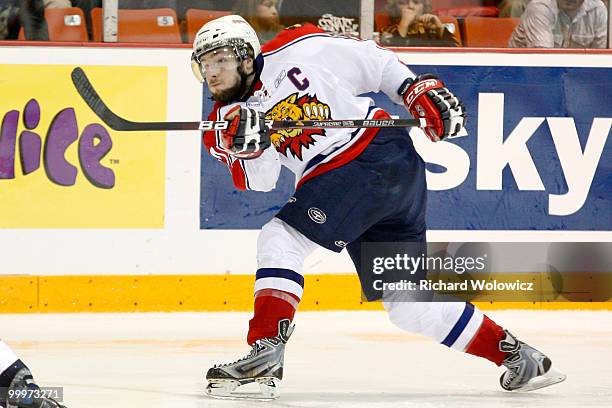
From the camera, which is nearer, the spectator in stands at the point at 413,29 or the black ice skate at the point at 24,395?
the black ice skate at the point at 24,395

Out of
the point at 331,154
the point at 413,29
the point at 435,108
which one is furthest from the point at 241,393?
the point at 413,29

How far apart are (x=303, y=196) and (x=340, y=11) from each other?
1.99 m

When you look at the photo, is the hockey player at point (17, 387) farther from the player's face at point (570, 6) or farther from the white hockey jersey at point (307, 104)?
the player's face at point (570, 6)

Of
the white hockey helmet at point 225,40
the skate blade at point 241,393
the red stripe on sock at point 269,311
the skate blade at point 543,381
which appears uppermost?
the white hockey helmet at point 225,40

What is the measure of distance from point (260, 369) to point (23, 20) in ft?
7.59

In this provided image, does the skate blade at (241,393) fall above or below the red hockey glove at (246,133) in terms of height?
below

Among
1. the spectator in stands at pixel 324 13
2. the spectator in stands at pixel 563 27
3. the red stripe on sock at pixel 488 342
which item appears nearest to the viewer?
the red stripe on sock at pixel 488 342

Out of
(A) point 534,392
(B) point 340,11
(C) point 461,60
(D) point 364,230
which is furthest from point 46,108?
→ (A) point 534,392

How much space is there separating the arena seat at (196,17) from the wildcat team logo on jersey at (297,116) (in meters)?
1.77

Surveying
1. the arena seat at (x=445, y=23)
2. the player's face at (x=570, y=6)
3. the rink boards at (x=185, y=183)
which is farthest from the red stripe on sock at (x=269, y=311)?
the player's face at (x=570, y=6)

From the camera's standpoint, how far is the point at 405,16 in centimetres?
504

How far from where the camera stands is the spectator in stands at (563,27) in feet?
16.6

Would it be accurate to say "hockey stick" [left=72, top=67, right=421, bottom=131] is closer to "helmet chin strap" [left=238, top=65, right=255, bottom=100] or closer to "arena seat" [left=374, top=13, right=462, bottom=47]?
"helmet chin strap" [left=238, top=65, right=255, bottom=100]

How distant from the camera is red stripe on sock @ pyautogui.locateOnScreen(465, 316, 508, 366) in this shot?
3.25 meters
